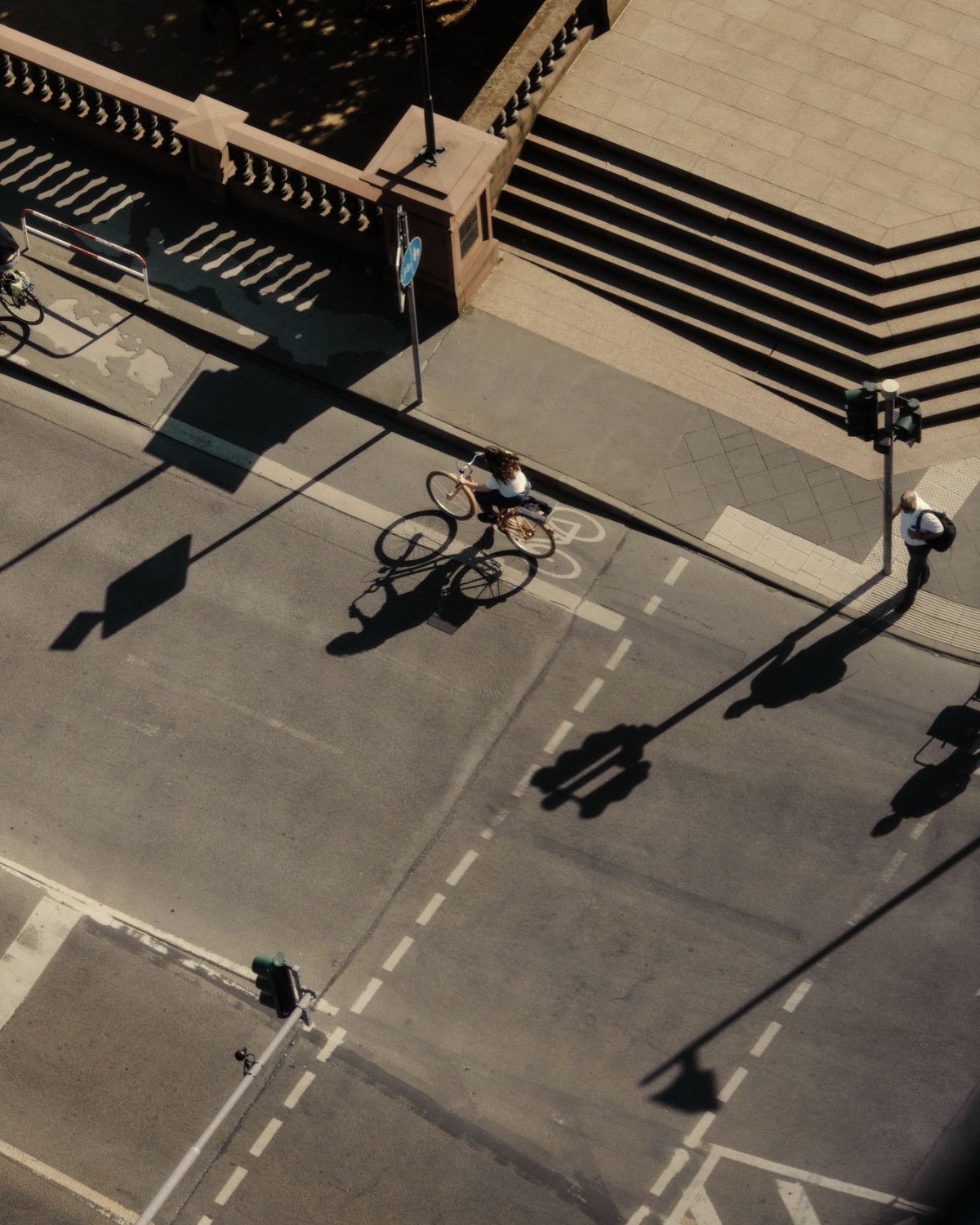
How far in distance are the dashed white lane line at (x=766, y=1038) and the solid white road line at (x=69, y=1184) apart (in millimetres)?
6901

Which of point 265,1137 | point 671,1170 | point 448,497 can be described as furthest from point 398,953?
point 448,497

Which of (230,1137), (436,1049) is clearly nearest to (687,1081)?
(436,1049)

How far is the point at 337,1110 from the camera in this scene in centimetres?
1496

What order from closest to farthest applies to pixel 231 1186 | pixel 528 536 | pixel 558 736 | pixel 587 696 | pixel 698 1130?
pixel 231 1186 < pixel 698 1130 < pixel 558 736 < pixel 587 696 < pixel 528 536

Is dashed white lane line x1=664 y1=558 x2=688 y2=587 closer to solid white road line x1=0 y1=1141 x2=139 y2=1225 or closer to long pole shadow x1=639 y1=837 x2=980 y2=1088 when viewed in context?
long pole shadow x1=639 y1=837 x2=980 y2=1088

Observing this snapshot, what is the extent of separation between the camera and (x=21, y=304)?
18469mm

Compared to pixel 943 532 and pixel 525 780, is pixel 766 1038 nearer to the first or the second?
pixel 525 780

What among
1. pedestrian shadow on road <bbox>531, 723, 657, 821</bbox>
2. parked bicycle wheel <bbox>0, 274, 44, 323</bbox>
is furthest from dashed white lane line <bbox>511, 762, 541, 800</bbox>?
parked bicycle wheel <bbox>0, 274, 44, 323</bbox>

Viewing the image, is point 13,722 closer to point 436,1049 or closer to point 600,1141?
point 436,1049

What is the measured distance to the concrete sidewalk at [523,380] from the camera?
17.8 m

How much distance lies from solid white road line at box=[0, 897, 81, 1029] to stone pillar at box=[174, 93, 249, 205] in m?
10.1

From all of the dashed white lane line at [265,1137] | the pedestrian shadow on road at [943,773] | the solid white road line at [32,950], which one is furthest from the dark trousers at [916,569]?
the solid white road line at [32,950]

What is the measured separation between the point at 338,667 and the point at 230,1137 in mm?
5527

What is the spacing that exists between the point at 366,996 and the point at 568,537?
631 centimetres
